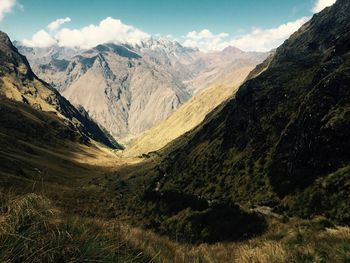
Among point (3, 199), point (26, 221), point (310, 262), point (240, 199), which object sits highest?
point (3, 199)

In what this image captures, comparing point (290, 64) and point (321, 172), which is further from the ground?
point (290, 64)

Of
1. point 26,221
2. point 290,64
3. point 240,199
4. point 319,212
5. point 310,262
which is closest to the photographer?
point 26,221

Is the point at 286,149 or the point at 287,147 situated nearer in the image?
the point at 286,149

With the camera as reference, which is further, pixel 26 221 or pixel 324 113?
pixel 324 113

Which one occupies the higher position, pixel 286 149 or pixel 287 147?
pixel 287 147

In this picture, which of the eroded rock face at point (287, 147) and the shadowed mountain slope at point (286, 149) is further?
the eroded rock face at point (287, 147)

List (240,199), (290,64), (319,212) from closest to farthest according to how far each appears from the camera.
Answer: (319,212) → (240,199) → (290,64)

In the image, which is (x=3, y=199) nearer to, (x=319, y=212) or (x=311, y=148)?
(x=319, y=212)

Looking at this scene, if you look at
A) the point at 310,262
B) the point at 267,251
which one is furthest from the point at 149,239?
the point at 310,262

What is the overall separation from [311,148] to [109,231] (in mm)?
45740

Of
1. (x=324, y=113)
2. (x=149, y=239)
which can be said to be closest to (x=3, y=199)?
(x=149, y=239)

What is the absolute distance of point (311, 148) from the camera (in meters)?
50.7

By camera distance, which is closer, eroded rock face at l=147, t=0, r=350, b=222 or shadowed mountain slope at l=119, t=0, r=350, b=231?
shadowed mountain slope at l=119, t=0, r=350, b=231

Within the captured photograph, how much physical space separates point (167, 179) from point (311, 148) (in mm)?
65728
